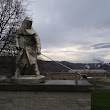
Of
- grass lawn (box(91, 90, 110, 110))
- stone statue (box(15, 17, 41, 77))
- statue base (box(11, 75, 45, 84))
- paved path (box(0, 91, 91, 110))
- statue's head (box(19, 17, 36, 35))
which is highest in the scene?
statue's head (box(19, 17, 36, 35))

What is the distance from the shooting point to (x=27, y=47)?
9594mm

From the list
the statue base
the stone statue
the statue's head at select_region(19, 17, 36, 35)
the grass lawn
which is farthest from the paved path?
the grass lawn

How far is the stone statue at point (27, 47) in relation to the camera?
948 centimetres

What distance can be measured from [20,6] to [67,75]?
758cm

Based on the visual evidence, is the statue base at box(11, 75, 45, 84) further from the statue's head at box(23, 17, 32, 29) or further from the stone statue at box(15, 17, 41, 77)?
the statue's head at box(23, 17, 32, 29)

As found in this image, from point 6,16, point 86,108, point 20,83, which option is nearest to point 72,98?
point 86,108

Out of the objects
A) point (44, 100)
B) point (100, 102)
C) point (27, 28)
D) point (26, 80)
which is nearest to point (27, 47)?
point (27, 28)

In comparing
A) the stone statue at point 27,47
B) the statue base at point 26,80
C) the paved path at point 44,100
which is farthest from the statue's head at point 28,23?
the paved path at point 44,100

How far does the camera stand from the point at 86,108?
8.38 m

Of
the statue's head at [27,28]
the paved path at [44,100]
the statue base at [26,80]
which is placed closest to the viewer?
the paved path at [44,100]

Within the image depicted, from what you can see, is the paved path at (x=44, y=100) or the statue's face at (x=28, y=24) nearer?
the paved path at (x=44, y=100)

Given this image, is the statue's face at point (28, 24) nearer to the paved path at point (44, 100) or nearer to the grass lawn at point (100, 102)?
the paved path at point (44, 100)

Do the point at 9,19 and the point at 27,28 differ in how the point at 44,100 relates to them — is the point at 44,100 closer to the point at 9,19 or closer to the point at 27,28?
the point at 27,28

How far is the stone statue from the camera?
9477 mm
